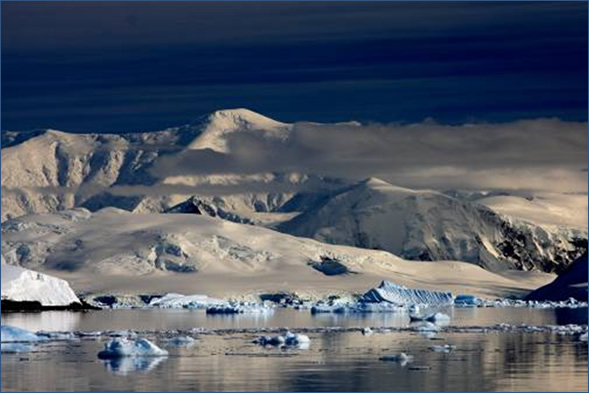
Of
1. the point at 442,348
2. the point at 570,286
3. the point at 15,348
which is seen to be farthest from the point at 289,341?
the point at 570,286

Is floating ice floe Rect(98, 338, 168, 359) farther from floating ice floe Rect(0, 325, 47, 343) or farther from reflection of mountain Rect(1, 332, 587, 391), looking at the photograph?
floating ice floe Rect(0, 325, 47, 343)

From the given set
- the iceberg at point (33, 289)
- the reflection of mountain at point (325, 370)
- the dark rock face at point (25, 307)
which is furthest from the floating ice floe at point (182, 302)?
the reflection of mountain at point (325, 370)

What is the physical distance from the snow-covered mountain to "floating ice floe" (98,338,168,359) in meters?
36.0

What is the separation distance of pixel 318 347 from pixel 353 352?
11.0 ft

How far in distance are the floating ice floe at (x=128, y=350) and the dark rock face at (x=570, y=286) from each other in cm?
11120

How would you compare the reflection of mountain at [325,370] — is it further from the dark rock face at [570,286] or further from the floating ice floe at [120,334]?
the dark rock face at [570,286]

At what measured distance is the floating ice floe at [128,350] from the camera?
2339 inches

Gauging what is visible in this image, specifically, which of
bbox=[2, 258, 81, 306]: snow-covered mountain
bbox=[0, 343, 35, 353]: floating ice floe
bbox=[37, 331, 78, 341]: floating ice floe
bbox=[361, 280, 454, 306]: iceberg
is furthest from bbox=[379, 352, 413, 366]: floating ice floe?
bbox=[361, 280, 454, 306]: iceberg

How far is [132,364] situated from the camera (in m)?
56.5

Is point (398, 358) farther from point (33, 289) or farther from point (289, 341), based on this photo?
point (33, 289)

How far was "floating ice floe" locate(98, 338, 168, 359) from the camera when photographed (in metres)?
59.4

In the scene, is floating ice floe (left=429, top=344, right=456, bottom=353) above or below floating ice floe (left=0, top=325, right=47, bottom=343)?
below

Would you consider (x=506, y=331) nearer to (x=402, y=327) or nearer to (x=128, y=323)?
(x=402, y=327)

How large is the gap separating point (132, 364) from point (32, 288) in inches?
2157
